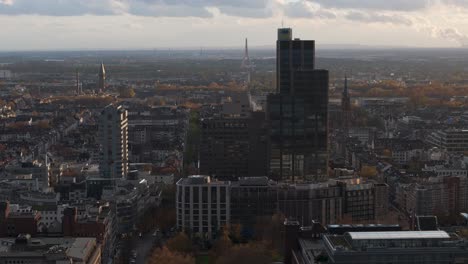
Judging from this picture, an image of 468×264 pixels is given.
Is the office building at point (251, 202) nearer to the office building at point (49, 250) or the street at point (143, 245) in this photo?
the street at point (143, 245)

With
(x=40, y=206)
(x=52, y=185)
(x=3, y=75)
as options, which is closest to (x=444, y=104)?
(x=52, y=185)

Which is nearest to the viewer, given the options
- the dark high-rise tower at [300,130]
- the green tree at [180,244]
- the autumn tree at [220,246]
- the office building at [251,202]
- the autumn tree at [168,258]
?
the autumn tree at [168,258]

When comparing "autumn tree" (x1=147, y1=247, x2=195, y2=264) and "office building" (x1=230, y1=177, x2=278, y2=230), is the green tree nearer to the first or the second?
"autumn tree" (x1=147, y1=247, x2=195, y2=264)

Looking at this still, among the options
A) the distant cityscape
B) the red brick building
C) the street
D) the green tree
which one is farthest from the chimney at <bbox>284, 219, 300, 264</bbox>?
the red brick building

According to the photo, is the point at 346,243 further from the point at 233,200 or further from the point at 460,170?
the point at 460,170

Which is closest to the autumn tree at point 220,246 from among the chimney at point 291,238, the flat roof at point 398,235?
the chimney at point 291,238

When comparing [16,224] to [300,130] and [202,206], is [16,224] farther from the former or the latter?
[300,130]
